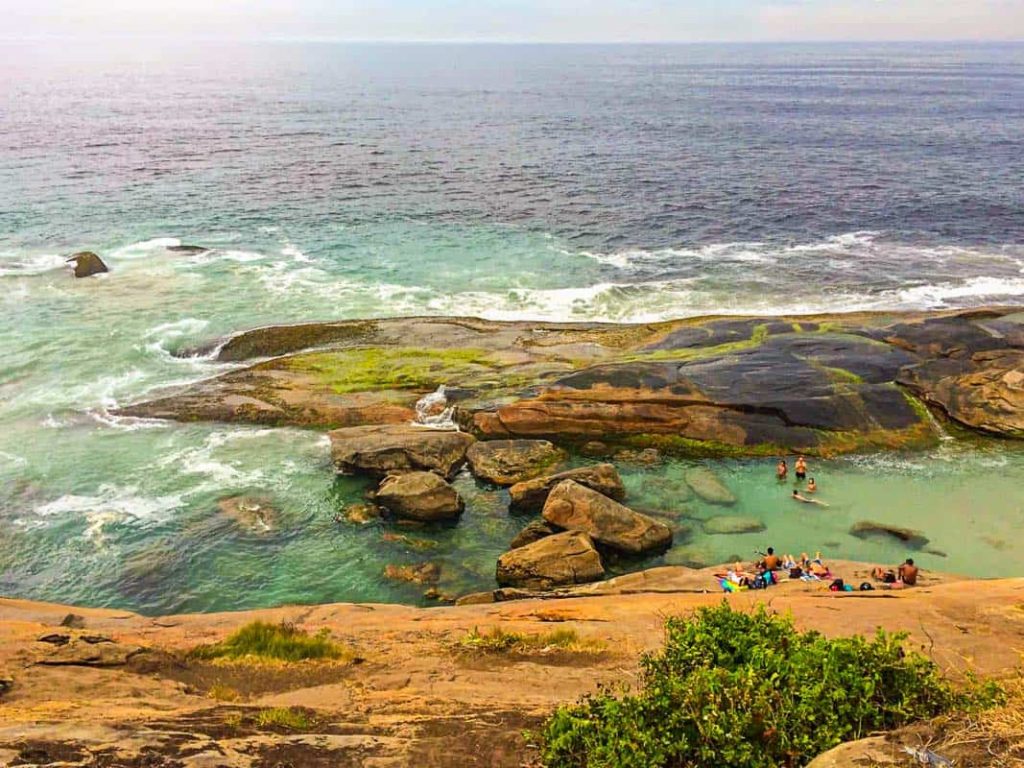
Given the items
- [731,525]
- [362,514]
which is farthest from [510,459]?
[731,525]

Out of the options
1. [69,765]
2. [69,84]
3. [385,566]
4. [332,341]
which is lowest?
[385,566]

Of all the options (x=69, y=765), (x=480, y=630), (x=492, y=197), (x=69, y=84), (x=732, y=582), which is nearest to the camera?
(x=69, y=765)

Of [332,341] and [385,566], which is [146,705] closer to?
[385,566]

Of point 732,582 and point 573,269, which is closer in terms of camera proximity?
point 732,582

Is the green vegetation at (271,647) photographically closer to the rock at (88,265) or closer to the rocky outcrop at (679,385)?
the rocky outcrop at (679,385)

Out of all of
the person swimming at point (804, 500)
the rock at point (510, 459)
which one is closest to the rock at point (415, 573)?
the rock at point (510, 459)

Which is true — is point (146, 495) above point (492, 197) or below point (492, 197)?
below

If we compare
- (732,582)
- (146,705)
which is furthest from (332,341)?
(146,705)
